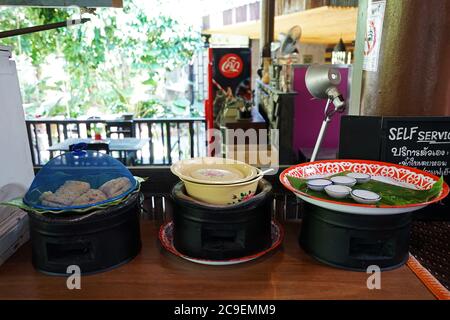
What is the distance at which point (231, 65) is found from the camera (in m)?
5.92

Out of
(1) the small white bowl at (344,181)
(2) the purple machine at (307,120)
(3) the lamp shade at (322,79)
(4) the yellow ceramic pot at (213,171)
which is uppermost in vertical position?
A: (3) the lamp shade at (322,79)

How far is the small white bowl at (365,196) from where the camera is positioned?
98 centimetres

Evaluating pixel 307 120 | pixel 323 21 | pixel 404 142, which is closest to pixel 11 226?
pixel 404 142

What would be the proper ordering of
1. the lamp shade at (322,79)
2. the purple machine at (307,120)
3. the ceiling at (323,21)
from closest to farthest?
1. the lamp shade at (322,79)
2. the ceiling at (323,21)
3. the purple machine at (307,120)

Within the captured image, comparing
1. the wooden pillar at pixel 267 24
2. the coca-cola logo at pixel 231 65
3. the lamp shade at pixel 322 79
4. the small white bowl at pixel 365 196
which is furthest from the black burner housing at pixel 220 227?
the coca-cola logo at pixel 231 65

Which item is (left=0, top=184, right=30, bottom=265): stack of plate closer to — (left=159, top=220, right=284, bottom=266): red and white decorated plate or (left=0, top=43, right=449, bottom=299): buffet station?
(left=0, top=43, right=449, bottom=299): buffet station

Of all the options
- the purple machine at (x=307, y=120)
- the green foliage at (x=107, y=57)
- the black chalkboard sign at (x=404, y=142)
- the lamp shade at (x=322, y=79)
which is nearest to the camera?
the black chalkboard sign at (x=404, y=142)

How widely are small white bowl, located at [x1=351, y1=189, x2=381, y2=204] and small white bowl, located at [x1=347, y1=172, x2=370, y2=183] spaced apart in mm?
106

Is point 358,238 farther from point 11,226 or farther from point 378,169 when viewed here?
point 11,226

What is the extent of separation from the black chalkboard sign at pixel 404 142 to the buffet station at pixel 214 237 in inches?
5.5

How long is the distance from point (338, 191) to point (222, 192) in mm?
317

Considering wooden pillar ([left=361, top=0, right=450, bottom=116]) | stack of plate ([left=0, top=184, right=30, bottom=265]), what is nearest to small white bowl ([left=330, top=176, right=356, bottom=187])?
→ wooden pillar ([left=361, top=0, right=450, bottom=116])

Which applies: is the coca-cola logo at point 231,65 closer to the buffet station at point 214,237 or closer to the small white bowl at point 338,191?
the buffet station at point 214,237
